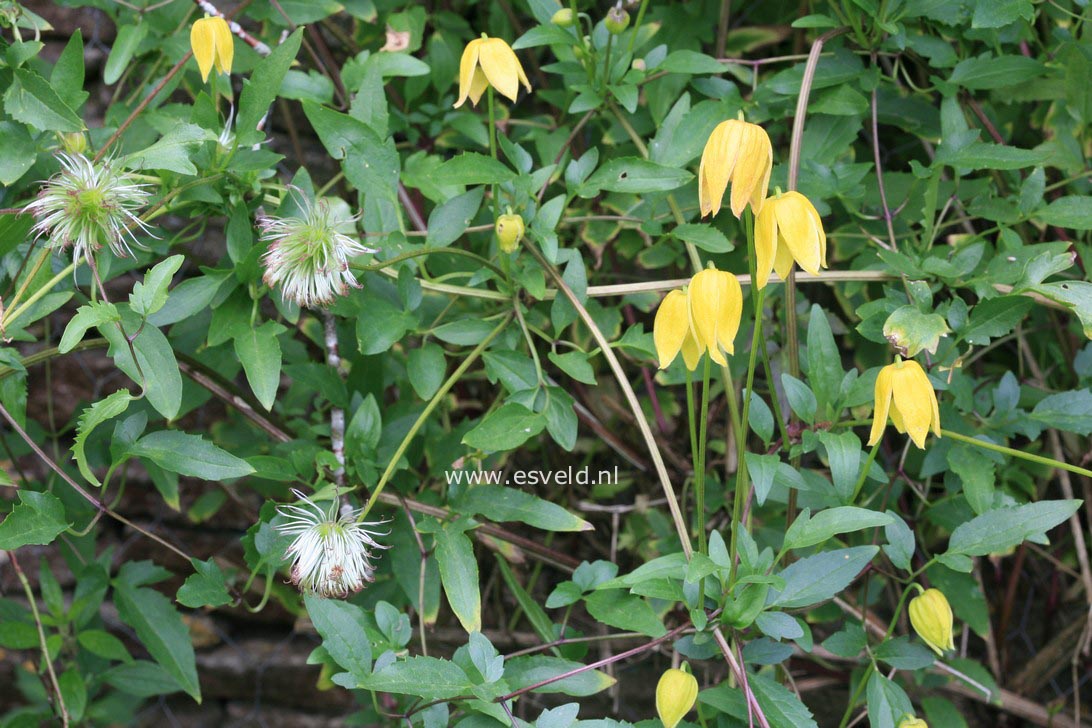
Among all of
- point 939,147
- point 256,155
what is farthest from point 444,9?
point 939,147

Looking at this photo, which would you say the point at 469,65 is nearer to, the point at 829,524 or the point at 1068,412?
the point at 829,524

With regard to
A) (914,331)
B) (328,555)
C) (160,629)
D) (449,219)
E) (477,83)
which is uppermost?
(477,83)

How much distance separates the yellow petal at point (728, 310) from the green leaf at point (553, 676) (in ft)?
1.02

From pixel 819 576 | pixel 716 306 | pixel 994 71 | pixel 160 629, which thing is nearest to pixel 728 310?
pixel 716 306

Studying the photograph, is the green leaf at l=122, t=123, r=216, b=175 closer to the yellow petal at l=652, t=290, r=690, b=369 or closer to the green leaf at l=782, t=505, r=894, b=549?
the yellow petal at l=652, t=290, r=690, b=369

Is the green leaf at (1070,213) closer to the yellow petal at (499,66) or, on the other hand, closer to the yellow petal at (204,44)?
the yellow petal at (499,66)

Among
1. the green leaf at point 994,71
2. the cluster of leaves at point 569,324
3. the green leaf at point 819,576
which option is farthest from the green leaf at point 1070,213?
the green leaf at point 819,576

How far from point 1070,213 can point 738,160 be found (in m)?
0.49

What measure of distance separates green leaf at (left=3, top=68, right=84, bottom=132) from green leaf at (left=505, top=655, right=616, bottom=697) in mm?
572

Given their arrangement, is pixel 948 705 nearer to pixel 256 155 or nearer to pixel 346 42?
pixel 256 155

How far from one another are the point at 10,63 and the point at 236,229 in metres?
0.23

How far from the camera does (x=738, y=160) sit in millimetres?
539

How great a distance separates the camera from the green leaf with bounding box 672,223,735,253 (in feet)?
2.70

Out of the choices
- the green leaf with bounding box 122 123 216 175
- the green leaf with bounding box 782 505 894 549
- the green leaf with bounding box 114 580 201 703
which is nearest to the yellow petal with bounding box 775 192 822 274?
the green leaf with bounding box 782 505 894 549
